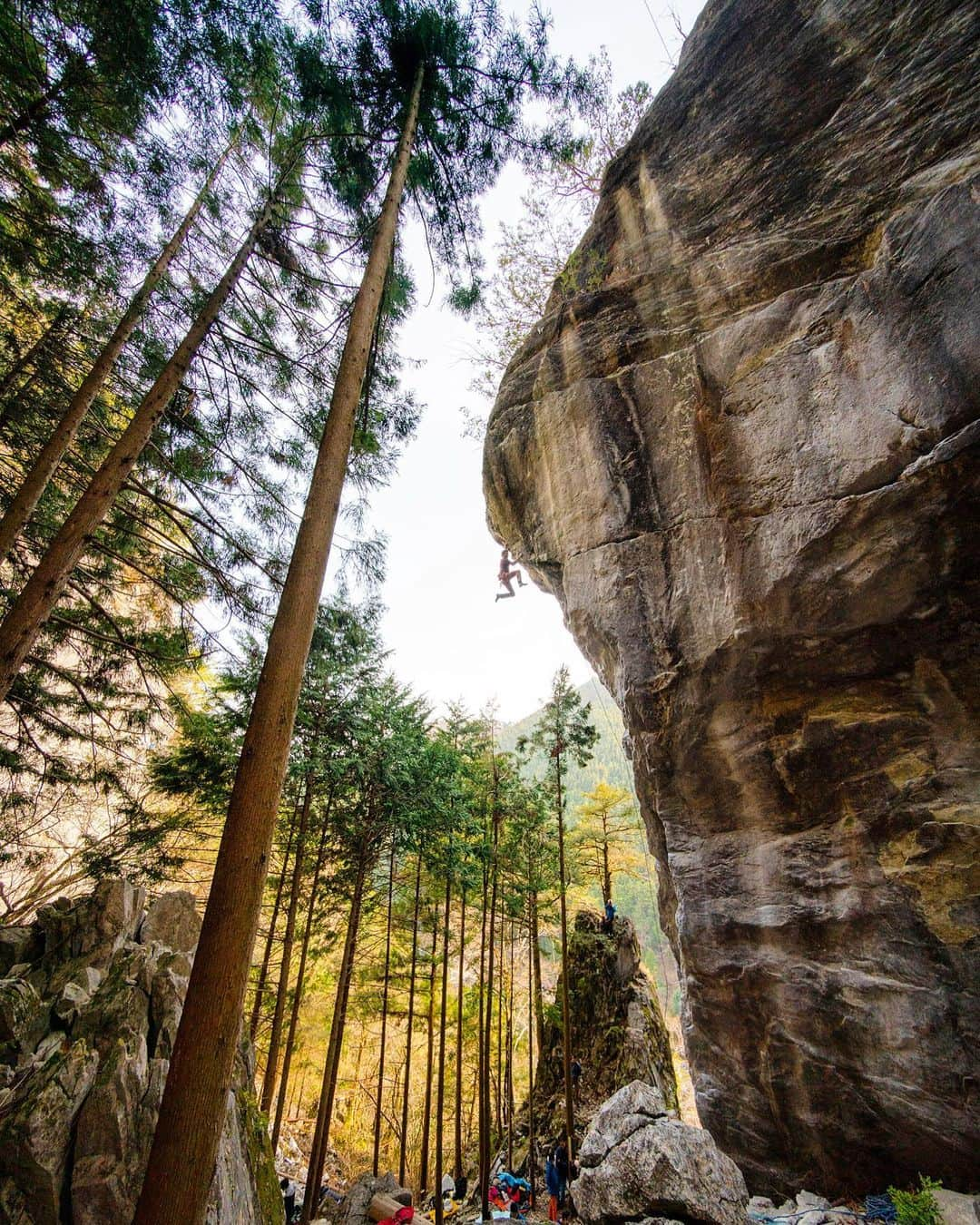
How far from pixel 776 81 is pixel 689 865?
11612 millimetres

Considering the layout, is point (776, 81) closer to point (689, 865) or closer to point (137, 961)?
point (689, 865)

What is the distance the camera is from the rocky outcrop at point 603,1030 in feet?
43.3

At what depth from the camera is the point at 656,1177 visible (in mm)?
4754

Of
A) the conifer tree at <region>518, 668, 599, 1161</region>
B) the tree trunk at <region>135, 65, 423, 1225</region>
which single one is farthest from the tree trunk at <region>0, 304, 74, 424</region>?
the conifer tree at <region>518, 668, 599, 1161</region>

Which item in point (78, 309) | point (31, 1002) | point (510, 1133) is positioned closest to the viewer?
point (31, 1002)

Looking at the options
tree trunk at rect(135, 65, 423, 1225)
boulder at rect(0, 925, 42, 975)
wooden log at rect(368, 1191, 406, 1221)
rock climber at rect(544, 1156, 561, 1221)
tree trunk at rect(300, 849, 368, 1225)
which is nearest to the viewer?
tree trunk at rect(135, 65, 423, 1225)

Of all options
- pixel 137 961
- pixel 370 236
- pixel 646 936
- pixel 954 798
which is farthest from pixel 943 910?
pixel 646 936

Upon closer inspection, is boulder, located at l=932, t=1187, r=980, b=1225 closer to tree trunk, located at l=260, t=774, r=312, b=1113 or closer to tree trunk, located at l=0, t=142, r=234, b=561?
tree trunk, located at l=260, t=774, r=312, b=1113

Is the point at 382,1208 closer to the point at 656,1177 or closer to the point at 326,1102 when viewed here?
the point at 326,1102

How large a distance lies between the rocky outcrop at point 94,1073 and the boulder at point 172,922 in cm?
3

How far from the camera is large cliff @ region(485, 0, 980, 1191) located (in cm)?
535

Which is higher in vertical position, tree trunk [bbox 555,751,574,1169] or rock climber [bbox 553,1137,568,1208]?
tree trunk [bbox 555,751,574,1169]

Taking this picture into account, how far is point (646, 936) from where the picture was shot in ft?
149

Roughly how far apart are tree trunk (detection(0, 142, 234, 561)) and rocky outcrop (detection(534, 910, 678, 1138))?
15480mm
